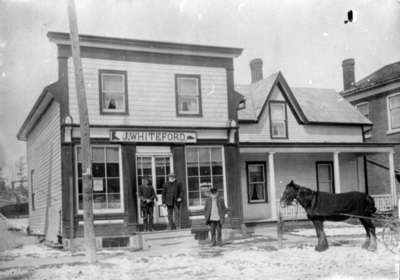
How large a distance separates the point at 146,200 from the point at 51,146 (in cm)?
435

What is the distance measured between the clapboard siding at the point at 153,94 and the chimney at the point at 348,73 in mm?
13606

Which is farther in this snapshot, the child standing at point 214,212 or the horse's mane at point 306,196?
the child standing at point 214,212

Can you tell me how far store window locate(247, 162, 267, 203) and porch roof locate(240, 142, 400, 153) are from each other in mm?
1836

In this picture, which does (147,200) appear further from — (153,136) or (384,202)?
(384,202)

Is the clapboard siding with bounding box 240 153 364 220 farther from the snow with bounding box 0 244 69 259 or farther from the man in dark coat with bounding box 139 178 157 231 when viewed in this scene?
the snow with bounding box 0 244 69 259

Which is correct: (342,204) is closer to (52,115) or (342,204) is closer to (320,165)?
(52,115)

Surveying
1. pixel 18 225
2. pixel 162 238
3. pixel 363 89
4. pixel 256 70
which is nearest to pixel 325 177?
pixel 363 89

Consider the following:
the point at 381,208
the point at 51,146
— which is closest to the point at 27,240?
the point at 51,146

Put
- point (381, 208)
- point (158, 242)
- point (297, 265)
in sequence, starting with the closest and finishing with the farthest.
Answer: point (297, 265) < point (158, 242) < point (381, 208)

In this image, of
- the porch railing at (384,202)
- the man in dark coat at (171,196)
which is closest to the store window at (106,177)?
the man in dark coat at (171,196)

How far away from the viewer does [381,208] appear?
23.6 meters

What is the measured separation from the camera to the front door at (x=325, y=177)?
25.1 meters

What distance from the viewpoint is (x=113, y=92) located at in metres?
17.6

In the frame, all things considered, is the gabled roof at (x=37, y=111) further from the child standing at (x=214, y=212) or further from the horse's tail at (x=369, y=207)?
the horse's tail at (x=369, y=207)
